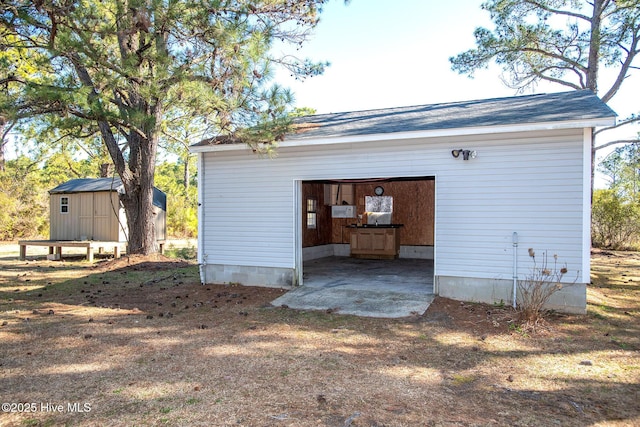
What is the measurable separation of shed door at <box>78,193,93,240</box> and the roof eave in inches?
318

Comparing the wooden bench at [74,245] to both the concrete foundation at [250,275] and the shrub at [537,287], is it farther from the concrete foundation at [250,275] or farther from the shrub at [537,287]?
the shrub at [537,287]

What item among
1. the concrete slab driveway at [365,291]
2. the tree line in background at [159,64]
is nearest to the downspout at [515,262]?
the concrete slab driveway at [365,291]

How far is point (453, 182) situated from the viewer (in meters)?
6.46

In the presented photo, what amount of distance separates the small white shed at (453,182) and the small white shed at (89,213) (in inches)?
265

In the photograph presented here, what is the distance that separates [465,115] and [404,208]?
5.94 m

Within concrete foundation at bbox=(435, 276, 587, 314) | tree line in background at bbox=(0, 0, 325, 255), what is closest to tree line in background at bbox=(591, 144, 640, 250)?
concrete foundation at bbox=(435, 276, 587, 314)

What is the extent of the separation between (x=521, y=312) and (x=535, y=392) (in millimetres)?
2160

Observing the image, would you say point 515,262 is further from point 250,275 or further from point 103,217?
point 103,217

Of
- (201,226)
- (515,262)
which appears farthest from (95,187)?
(515,262)

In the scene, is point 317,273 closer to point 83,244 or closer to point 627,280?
point 627,280

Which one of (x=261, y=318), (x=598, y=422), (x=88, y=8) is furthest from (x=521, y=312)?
(x=88, y=8)

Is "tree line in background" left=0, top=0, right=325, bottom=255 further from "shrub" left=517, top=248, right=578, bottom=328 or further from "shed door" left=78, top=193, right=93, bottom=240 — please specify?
"shed door" left=78, top=193, right=93, bottom=240

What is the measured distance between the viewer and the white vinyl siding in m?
5.87

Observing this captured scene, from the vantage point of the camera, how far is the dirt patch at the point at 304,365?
3109mm
